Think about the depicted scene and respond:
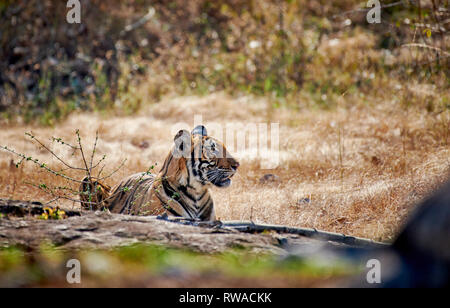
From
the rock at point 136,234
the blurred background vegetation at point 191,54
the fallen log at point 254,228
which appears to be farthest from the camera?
the blurred background vegetation at point 191,54

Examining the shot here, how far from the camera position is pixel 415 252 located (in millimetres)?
2283

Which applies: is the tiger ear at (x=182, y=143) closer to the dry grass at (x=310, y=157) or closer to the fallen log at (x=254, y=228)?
the dry grass at (x=310, y=157)

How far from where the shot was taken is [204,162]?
19.8 feet

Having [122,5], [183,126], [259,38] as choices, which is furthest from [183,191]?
[122,5]

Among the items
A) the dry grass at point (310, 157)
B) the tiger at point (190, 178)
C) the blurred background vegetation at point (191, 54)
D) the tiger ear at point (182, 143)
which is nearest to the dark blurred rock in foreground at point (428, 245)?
the dry grass at point (310, 157)

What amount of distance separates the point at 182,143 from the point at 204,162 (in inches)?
11.0

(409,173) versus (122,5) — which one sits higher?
(122,5)

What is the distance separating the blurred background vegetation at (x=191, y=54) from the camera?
464 inches

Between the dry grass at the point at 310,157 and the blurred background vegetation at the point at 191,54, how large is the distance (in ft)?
2.77

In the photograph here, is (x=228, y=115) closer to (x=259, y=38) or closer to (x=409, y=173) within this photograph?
(x=259, y=38)

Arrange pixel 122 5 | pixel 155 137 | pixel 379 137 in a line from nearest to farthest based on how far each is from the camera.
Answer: pixel 379 137 < pixel 155 137 < pixel 122 5

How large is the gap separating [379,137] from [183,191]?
13.3 ft

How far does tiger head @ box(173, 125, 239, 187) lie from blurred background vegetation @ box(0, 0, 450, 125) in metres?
5.08

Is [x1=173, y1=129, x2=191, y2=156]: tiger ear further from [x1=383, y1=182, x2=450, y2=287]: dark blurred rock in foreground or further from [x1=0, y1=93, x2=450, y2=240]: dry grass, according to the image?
[x1=383, y1=182, x2=450, y2=287]: dark blurred rock in foreground
